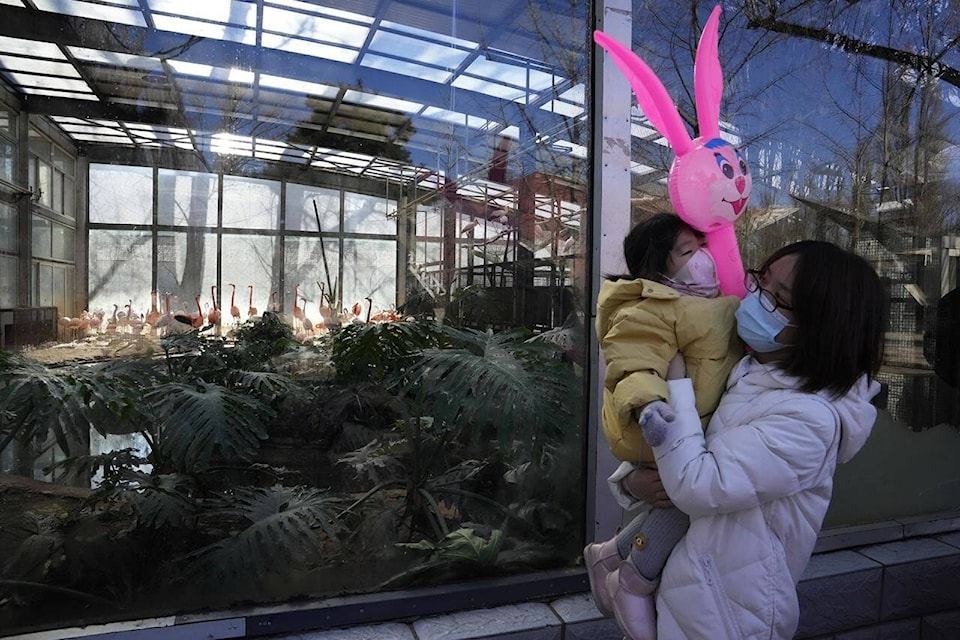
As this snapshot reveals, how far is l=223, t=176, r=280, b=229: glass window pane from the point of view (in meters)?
2.22

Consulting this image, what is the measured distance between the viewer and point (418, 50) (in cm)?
239

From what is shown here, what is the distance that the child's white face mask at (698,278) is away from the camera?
1.42 metres

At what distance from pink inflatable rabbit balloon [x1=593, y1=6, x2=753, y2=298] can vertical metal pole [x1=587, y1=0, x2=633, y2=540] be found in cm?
70

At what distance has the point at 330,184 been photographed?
2330mm

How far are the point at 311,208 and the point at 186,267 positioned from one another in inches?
18.7

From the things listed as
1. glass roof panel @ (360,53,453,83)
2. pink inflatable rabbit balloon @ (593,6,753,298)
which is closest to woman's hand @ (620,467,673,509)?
pink inflatable rabbit balloon @ (593,6,753,298)

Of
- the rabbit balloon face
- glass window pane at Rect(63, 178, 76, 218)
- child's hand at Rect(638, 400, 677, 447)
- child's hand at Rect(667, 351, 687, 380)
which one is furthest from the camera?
glass window pane at Rect(63, 178, 76, 218)

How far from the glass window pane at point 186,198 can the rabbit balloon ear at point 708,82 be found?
62.5 inches

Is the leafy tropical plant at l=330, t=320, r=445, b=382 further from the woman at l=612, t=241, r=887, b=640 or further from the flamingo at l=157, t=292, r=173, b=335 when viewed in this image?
the woman at l=612, t=241, r=887, b=640

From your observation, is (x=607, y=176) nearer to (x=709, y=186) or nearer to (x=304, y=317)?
(x=709, y=186)

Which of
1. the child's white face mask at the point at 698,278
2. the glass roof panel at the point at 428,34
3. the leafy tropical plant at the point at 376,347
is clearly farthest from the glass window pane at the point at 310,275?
the child's white face mask at the point at 698,278

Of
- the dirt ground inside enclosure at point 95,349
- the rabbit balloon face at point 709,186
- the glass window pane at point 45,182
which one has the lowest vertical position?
the dirt ground inside enclosure at point 95,349

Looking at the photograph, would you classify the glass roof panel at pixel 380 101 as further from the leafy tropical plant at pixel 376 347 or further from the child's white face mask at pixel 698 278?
the child's white face mask at pixel 698 278

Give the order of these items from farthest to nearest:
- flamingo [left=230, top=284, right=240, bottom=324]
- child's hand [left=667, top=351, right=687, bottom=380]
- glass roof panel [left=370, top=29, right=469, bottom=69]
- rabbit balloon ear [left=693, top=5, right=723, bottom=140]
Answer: glass roof panel [left=370, top=29, right=469, bottom=69] < flamingo [left=230, top=284, right=240, bottom=324] < rabbit balloon ear [left=693, top=5, right=723, bottom=140] < child's hand [left=667, top=351, right=687, bottom=380]
